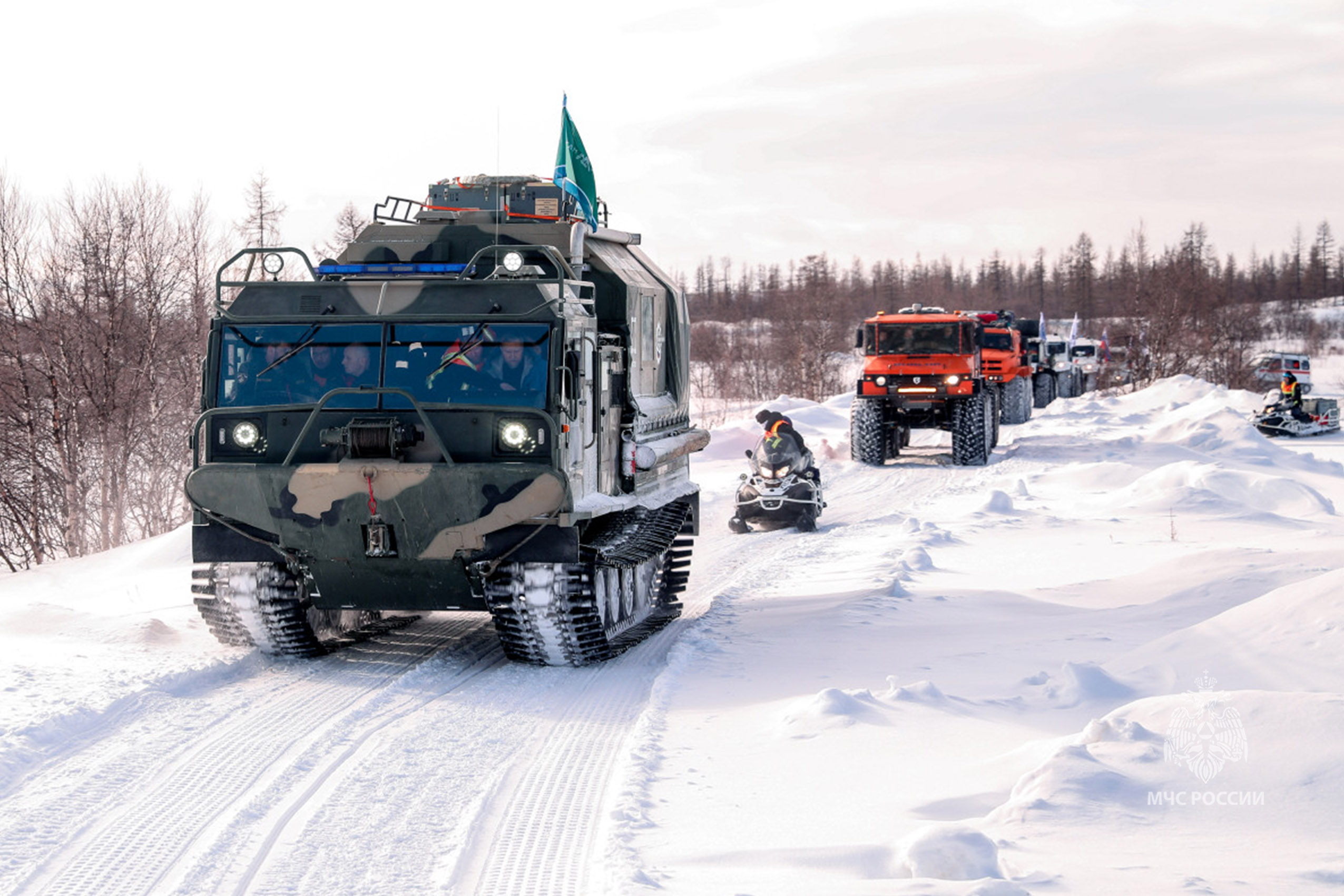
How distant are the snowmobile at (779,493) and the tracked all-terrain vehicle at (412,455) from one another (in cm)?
628

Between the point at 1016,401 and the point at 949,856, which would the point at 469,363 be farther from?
the point at 1016,401

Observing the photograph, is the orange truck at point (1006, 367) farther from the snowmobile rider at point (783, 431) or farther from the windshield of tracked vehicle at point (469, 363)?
the windshield of tracked vehicle at point (469, 363)

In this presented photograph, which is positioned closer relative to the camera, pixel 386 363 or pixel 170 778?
pixel 170 778

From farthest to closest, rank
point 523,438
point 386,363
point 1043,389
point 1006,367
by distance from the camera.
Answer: point 1043,389
point 1006,367
point 386,363
point 523,438

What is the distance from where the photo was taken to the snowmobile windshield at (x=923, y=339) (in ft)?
75.4

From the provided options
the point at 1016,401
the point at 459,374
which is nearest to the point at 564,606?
the point at 459,374

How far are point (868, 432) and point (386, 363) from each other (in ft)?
51.6

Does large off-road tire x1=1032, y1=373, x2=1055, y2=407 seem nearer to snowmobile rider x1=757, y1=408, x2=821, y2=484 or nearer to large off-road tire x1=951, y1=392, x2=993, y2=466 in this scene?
large off-road tire x1=951, y1=392, x2=993, y2=466

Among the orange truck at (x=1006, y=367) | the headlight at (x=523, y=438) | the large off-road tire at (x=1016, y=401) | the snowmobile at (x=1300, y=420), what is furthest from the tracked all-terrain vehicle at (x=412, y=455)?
the snowmobile at (x=1300, y=420)

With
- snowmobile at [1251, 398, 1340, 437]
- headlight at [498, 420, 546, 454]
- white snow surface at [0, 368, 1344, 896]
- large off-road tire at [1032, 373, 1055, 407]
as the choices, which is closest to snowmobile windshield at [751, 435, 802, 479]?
white snow surface at [0, 368, 1344, 896]

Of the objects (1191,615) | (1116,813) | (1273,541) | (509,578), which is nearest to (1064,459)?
(1273,541)

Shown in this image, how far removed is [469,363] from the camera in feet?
26.0

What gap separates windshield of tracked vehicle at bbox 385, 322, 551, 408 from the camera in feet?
25.7

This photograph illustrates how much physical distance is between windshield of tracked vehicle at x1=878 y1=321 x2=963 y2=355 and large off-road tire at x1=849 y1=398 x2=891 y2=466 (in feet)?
3.71
